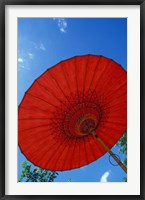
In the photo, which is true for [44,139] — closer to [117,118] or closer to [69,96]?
[69,96]

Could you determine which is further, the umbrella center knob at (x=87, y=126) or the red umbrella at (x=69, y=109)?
the umbrella center knob at (x=87, y=126)

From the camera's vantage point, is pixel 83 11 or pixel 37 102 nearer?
pixel 83 11

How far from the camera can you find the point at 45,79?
1888mm

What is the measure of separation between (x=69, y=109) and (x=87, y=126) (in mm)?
286

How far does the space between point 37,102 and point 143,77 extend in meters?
0.83

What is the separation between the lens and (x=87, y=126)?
7.38ft

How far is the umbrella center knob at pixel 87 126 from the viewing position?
224 centimetres

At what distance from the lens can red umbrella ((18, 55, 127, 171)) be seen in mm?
1908

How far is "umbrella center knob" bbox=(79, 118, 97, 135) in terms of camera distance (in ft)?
7.33

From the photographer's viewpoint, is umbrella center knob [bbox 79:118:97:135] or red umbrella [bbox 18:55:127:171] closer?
red umbrella [bbox 18:55:127:171]

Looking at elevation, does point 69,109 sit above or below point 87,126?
above

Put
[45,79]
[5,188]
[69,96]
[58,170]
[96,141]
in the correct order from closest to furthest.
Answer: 1. [5,188]
2. [45,79]
3. [69,96]
4. [58,170]
5. [96,141]

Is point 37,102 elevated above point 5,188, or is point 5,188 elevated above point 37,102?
point 37,102

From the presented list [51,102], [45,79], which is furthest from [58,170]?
[45,79]
